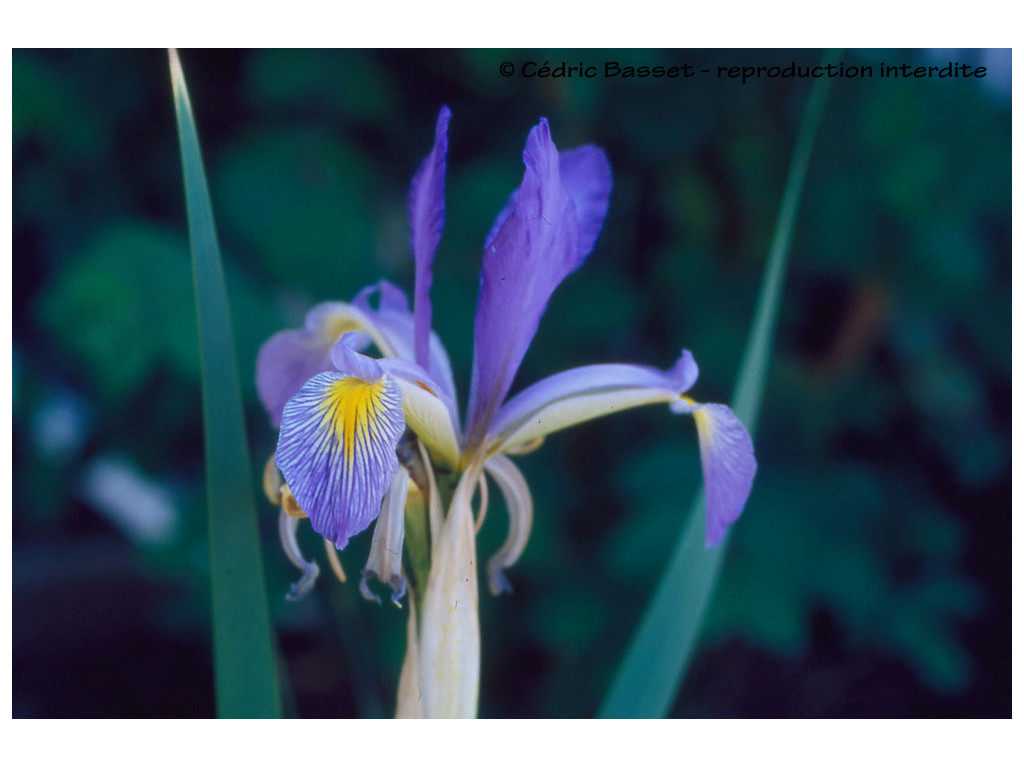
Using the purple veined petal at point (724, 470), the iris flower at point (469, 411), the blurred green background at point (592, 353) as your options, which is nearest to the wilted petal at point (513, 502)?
the iris flower at point (469, 411)

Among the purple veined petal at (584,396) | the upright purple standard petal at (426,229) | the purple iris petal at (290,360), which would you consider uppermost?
the upright purple standard petal at (426,229)

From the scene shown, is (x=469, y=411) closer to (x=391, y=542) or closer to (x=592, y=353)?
(x=391, y=542)

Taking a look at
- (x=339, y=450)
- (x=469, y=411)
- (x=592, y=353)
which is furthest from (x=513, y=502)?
(x=592, y=353)

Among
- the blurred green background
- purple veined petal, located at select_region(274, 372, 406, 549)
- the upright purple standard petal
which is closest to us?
purple veined petal, located at select_region(274, 372, 406, 549)

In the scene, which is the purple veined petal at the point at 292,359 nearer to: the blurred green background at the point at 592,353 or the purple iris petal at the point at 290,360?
Answer: the purple iris petal at the point at 290,360

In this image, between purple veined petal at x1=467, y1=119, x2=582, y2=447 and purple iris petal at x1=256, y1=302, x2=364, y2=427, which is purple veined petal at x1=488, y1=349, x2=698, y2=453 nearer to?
purple veined petal at x1=467, y1=119, x2=582, y2=447

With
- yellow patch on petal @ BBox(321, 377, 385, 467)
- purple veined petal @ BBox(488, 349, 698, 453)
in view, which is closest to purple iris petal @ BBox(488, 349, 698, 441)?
purple veined petal @ BBox(488, 349, 698, 453)

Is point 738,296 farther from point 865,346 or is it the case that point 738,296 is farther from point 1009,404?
point 1009,404

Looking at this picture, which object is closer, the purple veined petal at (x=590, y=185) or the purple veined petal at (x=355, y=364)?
the purple veined petal at (x=355, y=364)
